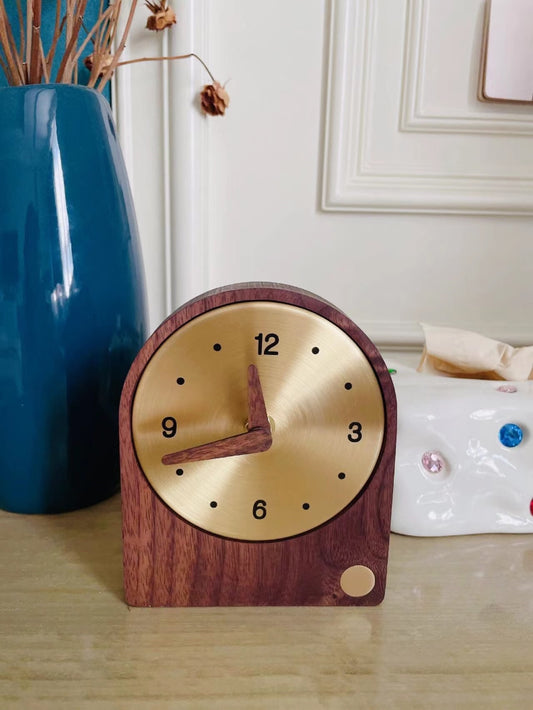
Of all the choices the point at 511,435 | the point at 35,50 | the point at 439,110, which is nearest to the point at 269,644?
the point at 511,435

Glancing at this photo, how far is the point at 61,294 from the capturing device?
0.55 m

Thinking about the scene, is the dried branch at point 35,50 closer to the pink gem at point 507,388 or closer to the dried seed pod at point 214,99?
the dried seed pod at point 214,99

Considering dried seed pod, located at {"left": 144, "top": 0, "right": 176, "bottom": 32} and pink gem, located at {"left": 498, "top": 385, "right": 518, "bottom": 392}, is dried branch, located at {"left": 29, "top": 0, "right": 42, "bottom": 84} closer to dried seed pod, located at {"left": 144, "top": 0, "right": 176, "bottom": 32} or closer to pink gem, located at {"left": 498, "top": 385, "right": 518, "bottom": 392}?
dried seed pod, located at {"left": 144, "top": 0, "right": 176, "bottom": 32}

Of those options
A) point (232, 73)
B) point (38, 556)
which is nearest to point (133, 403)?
point (38, 556)

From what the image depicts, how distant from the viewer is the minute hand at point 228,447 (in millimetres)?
444

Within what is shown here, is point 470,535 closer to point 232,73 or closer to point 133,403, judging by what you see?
point 133,403

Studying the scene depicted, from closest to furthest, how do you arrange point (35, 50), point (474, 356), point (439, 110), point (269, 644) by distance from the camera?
point (269, 644) < point (35, 50) < point (474, 356) < point (439, 110)

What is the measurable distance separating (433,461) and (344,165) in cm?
41

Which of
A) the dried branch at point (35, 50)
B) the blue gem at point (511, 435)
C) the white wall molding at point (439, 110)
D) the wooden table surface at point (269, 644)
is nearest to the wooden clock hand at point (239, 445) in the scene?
the wooden table surface at point (269, 644)

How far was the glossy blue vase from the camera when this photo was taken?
1.76ft

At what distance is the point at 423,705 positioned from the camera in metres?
0.38

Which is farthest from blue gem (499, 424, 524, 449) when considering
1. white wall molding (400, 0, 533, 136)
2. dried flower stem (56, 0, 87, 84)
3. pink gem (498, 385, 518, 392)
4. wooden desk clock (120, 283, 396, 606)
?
dried flower stem (56, 0, 87, 84)

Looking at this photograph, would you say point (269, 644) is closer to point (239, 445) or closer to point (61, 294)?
point (239, 445)

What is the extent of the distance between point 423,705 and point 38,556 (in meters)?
0.33
